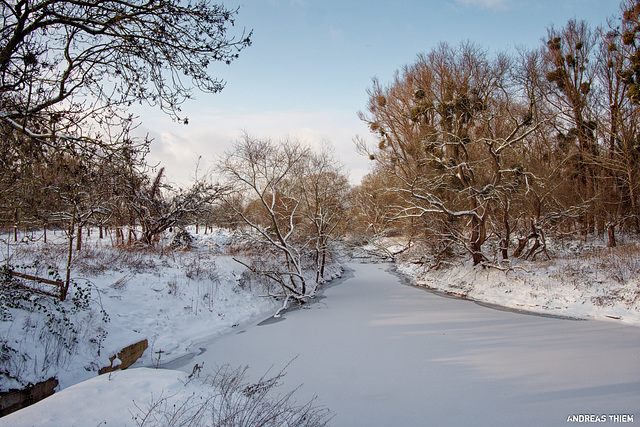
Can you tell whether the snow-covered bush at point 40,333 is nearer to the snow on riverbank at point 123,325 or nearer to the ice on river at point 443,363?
the snow on riverbank at point 123,325

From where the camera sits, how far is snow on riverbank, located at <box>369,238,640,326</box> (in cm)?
917

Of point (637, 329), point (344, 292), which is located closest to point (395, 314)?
point (344, 292)

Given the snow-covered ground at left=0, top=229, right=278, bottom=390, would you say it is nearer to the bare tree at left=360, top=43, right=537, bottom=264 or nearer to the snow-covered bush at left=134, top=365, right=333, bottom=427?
the snow-covered bush at left=134, top=365, right=333, bottom=427

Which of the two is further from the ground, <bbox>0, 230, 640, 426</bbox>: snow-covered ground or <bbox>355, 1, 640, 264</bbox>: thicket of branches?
<bbox>355, 1, 640, 264</bbox>: thicket of branches

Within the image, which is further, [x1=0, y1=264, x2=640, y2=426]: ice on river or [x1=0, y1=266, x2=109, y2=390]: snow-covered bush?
[x1=0, y1=266, x2=109, y2=390]: snow-covered bush

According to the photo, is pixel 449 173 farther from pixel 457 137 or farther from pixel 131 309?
pixel 131 309

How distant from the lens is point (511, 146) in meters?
12.8

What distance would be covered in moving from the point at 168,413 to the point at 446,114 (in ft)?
48.8

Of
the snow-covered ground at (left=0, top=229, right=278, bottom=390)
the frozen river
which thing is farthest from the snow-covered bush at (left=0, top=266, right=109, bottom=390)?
the frozen river

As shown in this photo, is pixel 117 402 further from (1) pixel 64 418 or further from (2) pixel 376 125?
(2) pixel 376 125

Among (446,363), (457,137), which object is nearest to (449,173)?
(457,137)

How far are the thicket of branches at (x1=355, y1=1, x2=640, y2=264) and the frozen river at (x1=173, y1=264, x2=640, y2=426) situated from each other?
→ 16.7 ft

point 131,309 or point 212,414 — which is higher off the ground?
point 212,414

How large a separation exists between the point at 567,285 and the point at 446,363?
680 cm
